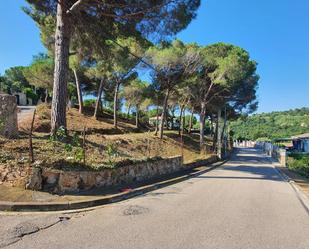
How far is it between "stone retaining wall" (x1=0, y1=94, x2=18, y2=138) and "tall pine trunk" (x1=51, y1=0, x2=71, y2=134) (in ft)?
5.01

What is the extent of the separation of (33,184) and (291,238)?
18.9 ft

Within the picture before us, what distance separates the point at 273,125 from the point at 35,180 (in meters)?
113

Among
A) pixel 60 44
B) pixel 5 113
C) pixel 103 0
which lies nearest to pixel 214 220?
pixel 5 113

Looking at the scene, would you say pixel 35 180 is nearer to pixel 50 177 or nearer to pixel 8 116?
pixel 50 177

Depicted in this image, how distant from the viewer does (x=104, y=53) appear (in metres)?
16.3

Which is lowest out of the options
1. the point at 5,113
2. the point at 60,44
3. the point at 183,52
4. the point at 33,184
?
the point at 33,184

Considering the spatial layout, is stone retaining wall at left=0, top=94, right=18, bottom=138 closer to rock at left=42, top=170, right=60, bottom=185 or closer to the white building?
rock at left=42, top=170, right=60, bottom=185

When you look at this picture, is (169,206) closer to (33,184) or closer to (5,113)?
(33,184)

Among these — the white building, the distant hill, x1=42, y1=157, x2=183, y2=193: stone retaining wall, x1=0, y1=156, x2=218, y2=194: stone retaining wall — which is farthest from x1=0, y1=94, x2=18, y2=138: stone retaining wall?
the distant hill

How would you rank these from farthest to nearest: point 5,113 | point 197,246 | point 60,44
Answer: point 60,44, point 5,113, point 197,246

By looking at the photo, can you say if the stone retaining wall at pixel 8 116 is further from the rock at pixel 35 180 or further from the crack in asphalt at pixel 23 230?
the crack in asphalt at pixel 23 230

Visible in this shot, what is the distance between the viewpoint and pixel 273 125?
112m

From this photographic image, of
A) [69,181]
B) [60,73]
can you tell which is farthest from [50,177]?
[60,73]

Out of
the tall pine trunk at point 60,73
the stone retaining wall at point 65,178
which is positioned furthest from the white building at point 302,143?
the tall pine trunk at point 60,73
